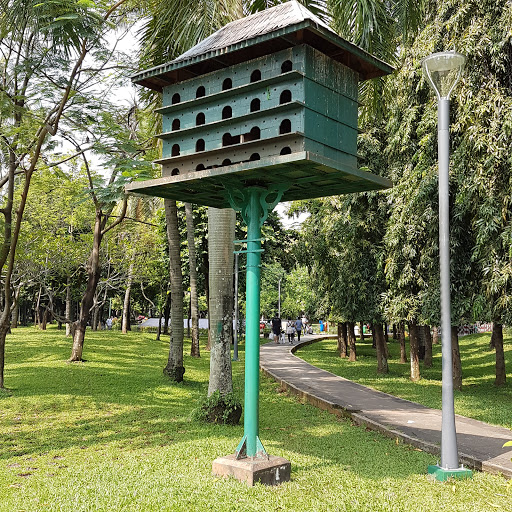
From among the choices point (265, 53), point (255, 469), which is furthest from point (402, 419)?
point (265, 53)

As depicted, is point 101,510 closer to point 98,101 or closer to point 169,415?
→ point 169,415

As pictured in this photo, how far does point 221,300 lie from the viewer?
9664mm

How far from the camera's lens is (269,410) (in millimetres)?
12094

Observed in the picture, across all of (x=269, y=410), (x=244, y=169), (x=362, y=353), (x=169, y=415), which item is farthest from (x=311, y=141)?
(x=362, y=353)

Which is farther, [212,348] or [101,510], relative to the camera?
[212,348]

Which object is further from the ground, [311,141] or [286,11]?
[286,11]

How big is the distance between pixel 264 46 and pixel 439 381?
13.5 meters

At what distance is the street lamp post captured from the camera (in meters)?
6.91

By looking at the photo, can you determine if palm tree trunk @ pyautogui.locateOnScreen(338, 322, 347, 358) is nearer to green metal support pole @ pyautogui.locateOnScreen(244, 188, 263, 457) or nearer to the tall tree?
the tall tree

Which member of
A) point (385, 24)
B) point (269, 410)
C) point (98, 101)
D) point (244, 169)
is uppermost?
point (385, 24)

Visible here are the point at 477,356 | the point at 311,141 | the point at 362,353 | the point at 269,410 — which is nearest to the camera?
the point at 311,141

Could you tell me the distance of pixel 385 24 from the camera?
10516mm

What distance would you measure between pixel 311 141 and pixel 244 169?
30.3 inches

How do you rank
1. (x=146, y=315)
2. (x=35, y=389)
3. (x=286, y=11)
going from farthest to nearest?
1. (x=146, y=315)
2. (x=35, y=389)
3. (x=286, y=11)
